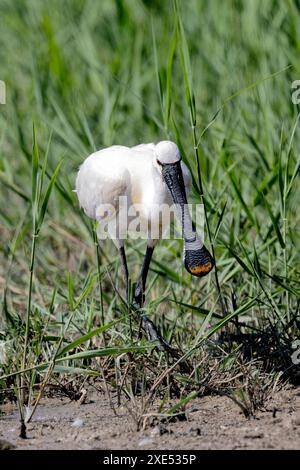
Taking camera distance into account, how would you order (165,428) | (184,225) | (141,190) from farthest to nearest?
(141,190), (184,225), (165,428)

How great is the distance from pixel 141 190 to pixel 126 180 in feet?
0.26

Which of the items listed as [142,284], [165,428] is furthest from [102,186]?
[165,428]

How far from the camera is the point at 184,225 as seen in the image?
4.01 meters

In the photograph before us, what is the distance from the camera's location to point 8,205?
597 centimetres

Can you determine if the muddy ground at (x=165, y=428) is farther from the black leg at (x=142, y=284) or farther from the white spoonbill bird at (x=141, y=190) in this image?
the black leg at (x=142, y=284)

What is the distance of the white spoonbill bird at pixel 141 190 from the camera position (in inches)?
157

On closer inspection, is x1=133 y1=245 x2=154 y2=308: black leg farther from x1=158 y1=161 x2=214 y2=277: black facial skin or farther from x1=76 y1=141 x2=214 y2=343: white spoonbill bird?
x1=158 y1=161 x2=214 y2=277: black facial skin

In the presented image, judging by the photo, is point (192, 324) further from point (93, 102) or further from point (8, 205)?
point (93, 102)

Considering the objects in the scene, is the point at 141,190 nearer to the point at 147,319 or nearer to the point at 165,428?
the point at 147,319

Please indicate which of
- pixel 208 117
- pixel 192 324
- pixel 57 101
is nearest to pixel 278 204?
pixel 192 324

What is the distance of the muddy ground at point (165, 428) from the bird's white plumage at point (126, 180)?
93 centimetres
